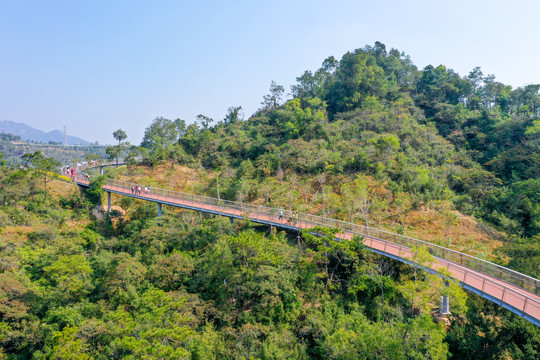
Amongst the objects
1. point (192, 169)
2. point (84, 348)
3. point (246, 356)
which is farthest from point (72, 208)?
point (246, 356)

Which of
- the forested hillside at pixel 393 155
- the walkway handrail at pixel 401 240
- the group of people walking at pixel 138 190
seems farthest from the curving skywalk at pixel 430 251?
the forested hillside at pixel 393 155

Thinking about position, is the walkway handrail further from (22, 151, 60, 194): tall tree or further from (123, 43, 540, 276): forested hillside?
(22, 151, 60, 194): tall tree

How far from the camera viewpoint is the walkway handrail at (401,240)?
14545 mm

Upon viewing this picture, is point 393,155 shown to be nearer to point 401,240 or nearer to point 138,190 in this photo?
point 401,240

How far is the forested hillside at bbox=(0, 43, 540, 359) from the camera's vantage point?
49.0 ft

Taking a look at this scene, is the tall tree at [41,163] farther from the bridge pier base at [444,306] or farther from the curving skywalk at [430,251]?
the bridge pier base at [444,306]

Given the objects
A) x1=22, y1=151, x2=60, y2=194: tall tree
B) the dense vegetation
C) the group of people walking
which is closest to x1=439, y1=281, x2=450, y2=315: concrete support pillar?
the dense vegetation

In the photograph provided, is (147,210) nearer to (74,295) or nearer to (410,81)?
(74,295)

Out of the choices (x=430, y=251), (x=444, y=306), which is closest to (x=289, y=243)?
(x=430, y=251)

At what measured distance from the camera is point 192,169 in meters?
43.8

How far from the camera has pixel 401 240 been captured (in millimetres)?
19375

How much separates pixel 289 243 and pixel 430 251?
9812 mm

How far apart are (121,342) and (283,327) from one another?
804cm

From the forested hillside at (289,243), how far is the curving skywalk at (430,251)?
3.48 feet
